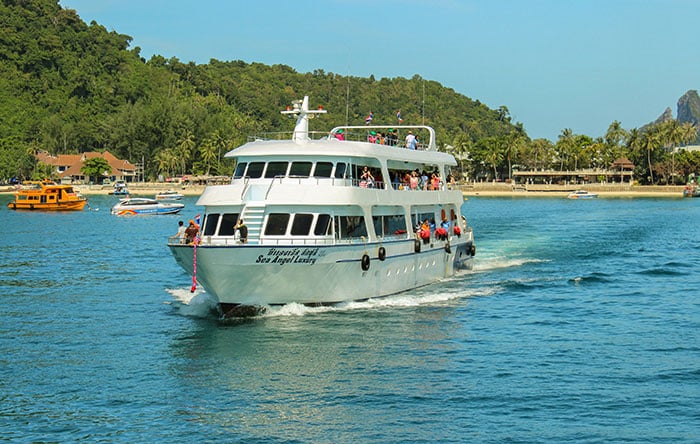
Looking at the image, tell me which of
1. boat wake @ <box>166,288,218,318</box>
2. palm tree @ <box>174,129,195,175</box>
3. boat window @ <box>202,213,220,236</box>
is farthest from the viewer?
palm tree @ <box>174,129,195,175</box>

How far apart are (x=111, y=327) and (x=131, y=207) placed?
74.1m

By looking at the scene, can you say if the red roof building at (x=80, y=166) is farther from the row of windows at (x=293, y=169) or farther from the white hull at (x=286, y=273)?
the white hull at (x=286, y=273)

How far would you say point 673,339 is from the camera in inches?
1097

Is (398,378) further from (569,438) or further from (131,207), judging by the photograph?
(131,207)

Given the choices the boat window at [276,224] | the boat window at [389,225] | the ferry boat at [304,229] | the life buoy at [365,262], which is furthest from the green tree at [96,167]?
the boat window at [276,224]

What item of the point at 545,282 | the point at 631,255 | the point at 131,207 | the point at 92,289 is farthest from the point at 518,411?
the point at 131,207

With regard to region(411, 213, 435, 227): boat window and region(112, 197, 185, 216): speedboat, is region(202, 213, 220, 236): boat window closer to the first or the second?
region(411, 213, 435, 227): boat window

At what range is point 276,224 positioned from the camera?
29.4 meters

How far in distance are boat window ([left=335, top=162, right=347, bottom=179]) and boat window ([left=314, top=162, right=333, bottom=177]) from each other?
0.25 metres

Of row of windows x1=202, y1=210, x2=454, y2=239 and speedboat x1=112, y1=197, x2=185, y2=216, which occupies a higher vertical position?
row of windows x1=202, y1=210, x2=454, y2=239

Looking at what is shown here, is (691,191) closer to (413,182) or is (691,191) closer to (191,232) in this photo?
(413,182)

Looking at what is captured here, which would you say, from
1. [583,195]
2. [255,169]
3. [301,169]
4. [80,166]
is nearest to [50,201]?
[80,166]

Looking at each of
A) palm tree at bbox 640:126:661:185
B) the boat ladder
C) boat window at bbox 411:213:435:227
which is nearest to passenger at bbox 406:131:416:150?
boat window at bbox 411:213:435:227

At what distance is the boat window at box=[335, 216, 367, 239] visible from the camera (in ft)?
99.4
